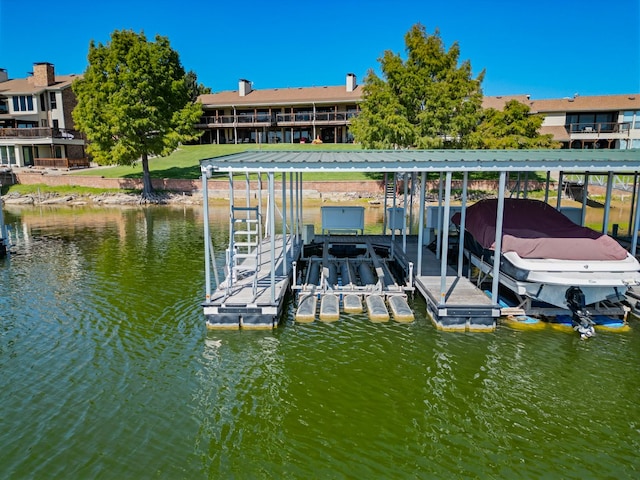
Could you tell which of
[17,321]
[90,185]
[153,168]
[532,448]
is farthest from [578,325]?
[153,168]

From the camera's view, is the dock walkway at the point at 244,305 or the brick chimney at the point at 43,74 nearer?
the dock walkway at the point at 244,305

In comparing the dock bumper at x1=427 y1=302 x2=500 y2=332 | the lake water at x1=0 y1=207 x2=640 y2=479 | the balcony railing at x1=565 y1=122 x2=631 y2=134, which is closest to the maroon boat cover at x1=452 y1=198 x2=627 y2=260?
the dock bumper at x1=427 y1=302 x2=500 y2=332

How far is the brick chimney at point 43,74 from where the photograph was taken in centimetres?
5333

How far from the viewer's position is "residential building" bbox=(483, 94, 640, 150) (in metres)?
45.8

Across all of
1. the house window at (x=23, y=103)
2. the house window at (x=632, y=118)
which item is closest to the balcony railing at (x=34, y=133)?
the house window at (x=23, y=103)

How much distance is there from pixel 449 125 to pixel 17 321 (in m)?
28.9

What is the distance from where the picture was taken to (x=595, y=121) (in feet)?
154

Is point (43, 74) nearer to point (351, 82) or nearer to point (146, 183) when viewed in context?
point (146, 183)

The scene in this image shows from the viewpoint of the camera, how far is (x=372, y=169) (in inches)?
395

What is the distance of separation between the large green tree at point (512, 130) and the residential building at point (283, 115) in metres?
19.8

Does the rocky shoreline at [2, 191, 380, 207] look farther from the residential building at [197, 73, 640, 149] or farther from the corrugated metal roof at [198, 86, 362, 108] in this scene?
the corrugated metal roof at [198, 86, 362, 108]

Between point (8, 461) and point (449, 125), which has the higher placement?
point (449, 125)

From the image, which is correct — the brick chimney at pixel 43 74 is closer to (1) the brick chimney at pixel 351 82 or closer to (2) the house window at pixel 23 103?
(2) the house window at pixel 23 103

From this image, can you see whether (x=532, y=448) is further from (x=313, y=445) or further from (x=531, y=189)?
(x=531, y=189)
